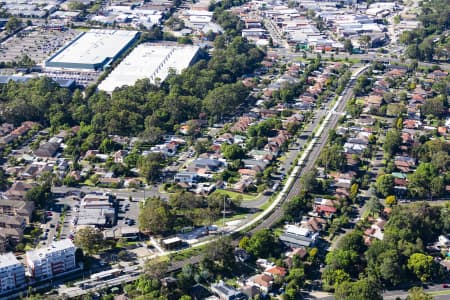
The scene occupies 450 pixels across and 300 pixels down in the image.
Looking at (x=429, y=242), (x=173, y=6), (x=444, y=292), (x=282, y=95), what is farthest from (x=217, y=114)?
(x=173, y=6)

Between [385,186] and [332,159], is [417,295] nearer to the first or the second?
[385,186]

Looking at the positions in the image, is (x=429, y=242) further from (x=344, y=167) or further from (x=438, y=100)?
(x=438, y=100)

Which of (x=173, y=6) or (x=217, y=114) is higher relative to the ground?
(x=173, y=6)

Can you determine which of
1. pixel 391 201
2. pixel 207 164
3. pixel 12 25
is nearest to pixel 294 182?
pixel 207 164

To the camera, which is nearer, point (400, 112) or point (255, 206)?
point (255, 206)

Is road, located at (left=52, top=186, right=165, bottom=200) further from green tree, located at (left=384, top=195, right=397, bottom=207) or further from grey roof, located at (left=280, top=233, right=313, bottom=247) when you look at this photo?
green tree, located at (left=384, top=195, right=397, bottom=207)

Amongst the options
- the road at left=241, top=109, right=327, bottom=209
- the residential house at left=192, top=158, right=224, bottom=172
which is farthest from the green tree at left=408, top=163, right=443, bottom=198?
the residential house at left=192, top=158, right=224, bottom=172

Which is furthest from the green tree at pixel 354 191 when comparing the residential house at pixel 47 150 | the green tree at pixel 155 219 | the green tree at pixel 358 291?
the residential house at pixel 47 150

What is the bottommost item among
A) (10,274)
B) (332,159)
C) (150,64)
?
(10,274)
